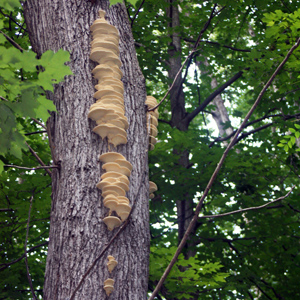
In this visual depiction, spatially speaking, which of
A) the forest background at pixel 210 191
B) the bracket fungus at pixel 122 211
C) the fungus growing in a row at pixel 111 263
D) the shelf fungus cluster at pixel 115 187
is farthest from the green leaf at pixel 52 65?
the forest background at pixel 210 191

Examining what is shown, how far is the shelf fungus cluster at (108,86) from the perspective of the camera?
7.06ft

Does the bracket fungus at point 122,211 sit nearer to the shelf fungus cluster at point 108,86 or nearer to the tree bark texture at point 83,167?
the tree bark texture at point 83,167

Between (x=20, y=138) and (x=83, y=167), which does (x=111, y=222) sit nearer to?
(x=83, y=167)

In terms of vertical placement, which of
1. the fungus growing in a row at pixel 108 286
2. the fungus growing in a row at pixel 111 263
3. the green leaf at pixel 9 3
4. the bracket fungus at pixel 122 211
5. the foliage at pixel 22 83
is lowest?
the fungus growing in a row at pixel 108 286

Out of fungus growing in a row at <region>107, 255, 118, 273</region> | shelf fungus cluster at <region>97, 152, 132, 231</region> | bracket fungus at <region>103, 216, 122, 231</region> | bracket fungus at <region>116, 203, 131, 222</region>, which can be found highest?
shelf fungus cluster at <region>97, 152, 132, 231</region>

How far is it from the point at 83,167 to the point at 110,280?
70cm

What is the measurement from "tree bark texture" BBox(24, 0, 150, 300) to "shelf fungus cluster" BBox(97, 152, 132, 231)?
0.14ft

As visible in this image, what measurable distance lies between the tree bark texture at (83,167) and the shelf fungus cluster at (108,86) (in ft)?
0.19

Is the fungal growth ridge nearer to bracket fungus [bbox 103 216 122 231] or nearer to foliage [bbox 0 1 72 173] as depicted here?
bracket fungus [bbox 103 216 122 231]

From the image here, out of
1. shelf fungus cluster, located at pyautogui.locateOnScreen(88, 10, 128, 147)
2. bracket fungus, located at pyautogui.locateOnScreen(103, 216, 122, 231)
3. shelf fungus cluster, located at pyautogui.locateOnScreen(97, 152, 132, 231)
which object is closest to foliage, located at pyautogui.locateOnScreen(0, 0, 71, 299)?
shelf fungus cluster, located at pyautogui.locateOnScreen(88, 10, 128, 147)

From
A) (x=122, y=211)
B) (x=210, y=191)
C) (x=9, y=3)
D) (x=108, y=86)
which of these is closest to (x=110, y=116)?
(x=108, y=86)

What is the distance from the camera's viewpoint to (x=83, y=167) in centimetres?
205

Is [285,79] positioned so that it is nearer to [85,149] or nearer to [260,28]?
[260,28]

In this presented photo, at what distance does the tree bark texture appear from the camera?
1.80 m
